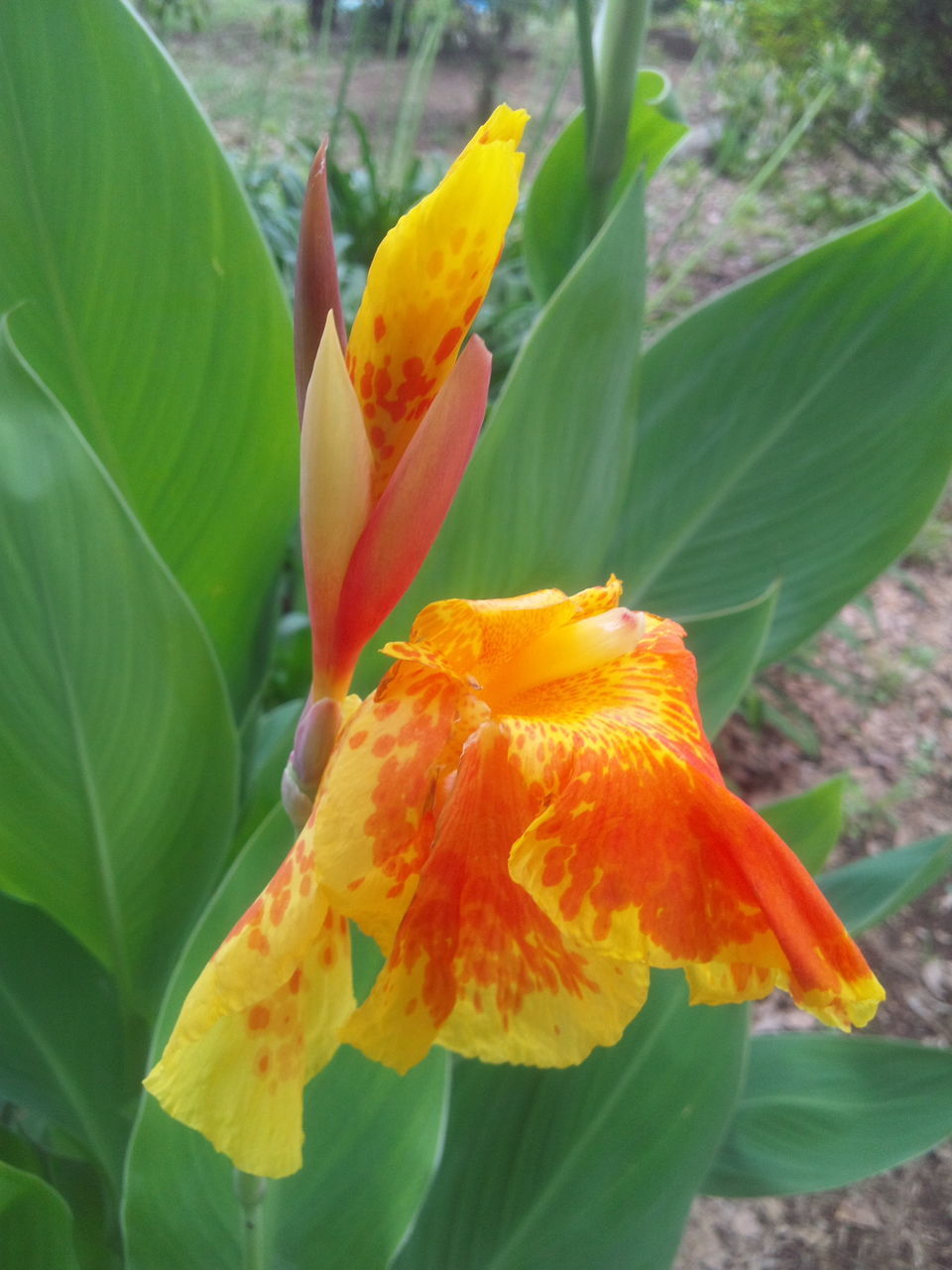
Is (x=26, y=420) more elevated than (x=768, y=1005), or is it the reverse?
(x=26, y=420)

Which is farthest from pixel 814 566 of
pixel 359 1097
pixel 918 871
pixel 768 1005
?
pixel 768 1005

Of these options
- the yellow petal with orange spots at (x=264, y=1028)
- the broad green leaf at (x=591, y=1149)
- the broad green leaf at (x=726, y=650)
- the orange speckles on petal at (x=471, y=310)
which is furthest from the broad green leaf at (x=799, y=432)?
the yellow petal with orange spots at (x=264, y=1028)

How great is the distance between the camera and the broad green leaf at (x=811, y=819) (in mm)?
894

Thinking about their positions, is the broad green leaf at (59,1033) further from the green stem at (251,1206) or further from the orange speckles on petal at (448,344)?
the orange speckles on petal at (448,344)

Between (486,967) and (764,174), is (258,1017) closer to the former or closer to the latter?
(486,967)

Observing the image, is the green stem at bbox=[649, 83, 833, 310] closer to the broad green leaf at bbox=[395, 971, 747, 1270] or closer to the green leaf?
the green leaf

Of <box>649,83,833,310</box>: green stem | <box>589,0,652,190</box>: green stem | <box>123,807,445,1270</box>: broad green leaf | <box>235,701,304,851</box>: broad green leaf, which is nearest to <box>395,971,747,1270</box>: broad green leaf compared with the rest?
<box>123,807,445,1270</box>: broad green leaf

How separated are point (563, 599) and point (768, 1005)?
1402mm

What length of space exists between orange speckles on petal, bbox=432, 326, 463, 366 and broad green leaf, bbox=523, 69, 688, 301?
1.61 feet

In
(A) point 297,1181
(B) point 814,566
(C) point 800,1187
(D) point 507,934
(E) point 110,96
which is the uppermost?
(E) point 110,96

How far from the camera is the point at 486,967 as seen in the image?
33cm

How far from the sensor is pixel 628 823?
0.31 metres

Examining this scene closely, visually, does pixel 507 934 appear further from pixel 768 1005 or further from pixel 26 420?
pixel 768 1005

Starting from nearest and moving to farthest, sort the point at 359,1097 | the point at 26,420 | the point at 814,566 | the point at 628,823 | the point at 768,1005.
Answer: the point at 628,823 < the point at 26,420 < the point at 359,1097 < the point at 814,566 < the point at 768,1005
